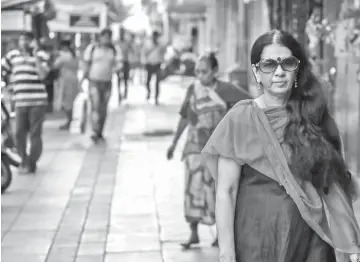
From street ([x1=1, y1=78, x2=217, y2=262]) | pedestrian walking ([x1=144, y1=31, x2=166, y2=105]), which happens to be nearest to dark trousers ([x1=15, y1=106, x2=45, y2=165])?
street ([x1=1, y1=78, x2=217, y2=262])

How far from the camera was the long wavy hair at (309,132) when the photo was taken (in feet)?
11.7

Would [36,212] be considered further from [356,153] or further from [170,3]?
[170,3]

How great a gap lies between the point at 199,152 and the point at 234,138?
375 cm

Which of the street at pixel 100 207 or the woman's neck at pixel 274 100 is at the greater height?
the woman's neck at pixel 274 100

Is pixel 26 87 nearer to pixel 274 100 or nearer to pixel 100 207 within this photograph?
pixel 100 207

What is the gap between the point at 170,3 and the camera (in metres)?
36.8

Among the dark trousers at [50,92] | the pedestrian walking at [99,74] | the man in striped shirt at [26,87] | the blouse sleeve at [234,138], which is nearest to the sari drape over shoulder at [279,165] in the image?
the blouse sleeve at [234,138]

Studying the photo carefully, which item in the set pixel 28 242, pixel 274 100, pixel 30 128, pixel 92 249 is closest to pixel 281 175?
pixel 274 100

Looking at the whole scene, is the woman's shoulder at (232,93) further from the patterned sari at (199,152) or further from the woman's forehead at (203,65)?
the woman's forehead at (203,65)

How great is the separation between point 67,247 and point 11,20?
4.82 meters

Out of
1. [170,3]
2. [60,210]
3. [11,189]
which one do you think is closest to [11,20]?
[11,189]

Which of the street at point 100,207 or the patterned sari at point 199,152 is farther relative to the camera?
the street at point 100,207

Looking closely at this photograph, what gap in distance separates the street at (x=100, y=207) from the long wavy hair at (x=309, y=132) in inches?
141

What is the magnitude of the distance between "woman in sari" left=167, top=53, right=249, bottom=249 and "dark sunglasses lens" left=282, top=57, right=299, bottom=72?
11.8 ft
